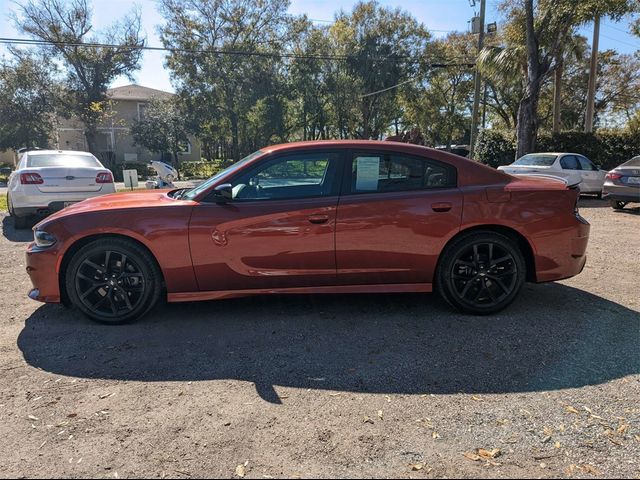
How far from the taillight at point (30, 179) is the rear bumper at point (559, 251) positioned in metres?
8.28

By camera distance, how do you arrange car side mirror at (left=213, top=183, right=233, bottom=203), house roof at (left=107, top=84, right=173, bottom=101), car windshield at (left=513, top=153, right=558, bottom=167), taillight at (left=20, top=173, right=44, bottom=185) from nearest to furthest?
1. car side mirror at (left=213, top=183, right=233, bottom=203)
2. taillight at (left=20, top=173, right=44, bottom=185)
3. car windshield at (left=513, top=153, right=558, bottom=167)
4. house roof at (left=107, top=84, right=173, bottom=101)

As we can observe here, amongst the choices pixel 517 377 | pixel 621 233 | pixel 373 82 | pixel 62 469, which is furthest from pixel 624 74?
pixel 62 469

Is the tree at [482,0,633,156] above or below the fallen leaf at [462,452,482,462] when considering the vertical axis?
above

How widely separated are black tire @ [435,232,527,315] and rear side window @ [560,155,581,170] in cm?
1164

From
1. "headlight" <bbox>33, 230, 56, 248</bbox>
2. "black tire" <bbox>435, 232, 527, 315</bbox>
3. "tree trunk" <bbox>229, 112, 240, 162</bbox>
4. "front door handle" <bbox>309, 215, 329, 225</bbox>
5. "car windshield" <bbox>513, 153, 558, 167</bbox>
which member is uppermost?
"tree trunk" <bbox>229, 112, 240, 162</bbox>

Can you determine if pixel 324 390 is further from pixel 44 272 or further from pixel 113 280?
pixel 44 272

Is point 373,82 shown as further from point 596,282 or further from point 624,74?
point 596,282

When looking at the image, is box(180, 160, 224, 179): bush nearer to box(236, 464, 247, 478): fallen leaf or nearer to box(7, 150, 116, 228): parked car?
box(7, 150, 116, 228): parked car

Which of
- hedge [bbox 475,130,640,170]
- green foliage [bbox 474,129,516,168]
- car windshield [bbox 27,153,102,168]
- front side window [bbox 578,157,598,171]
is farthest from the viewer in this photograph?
green foliage [bbox 474,129,516,168]

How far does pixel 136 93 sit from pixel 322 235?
42862 mm

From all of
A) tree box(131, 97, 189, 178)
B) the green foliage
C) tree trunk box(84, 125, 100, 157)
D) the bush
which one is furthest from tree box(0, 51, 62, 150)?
the green foliage

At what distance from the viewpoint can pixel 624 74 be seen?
118ft

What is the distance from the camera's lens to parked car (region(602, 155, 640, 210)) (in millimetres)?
11516

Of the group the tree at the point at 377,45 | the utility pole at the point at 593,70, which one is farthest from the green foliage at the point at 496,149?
the tree at the point at 377,45
